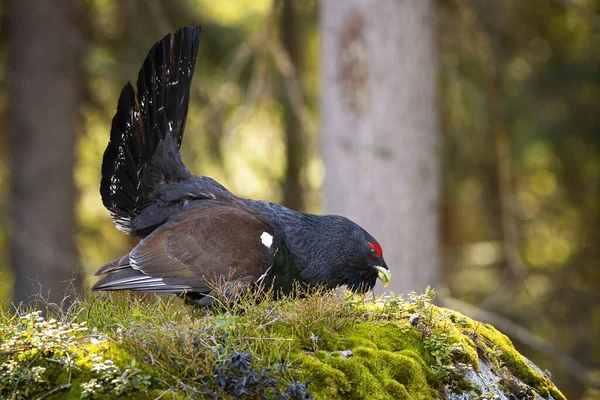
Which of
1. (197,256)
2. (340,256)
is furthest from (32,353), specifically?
(340,256)

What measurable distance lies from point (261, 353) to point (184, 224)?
1858 mm

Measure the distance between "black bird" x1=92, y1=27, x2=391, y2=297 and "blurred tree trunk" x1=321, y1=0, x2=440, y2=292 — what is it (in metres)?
2.13

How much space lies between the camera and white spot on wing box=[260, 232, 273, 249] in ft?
15.3

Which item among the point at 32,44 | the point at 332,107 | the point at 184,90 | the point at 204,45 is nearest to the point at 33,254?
the point at 32,44

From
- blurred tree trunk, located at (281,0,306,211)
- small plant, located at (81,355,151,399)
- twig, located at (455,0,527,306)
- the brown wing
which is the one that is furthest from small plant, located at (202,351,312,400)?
blurred tree trunk, located at (281,0,306,211)

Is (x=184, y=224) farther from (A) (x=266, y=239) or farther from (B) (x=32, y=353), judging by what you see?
(B) (x=32, y=353)

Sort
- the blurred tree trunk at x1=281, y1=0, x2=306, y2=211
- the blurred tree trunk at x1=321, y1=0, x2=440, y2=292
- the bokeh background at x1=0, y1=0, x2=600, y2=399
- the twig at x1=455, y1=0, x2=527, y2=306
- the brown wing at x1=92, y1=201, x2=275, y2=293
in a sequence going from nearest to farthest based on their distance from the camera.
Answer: the brown wing at x1=92, y1=201, x2=275, y2=293 < the blurred tree trunk at x1=321, y1=0, x2=440, y2=292 < the twig at x1=455, y1=0, x2=527, y2=306 < the bokeh background at x1=0, y1=0, x2=600, y2=399 < the blurred tree trunk at x1=281, y1=0, x2=306, y2=211

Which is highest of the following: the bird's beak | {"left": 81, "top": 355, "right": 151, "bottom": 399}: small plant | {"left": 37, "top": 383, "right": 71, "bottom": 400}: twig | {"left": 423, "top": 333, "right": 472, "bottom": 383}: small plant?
the bird's beak

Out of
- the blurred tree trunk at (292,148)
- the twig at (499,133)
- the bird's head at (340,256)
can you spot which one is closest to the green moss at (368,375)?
the bird's head at (340,256)

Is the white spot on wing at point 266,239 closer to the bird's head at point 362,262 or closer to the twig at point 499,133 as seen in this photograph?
the bird's head at point 362,262

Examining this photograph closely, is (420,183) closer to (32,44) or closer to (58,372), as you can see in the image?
(58,372)

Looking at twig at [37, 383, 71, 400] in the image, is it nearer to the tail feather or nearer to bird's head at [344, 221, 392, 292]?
bird's head at [344, 221, 392, 292]

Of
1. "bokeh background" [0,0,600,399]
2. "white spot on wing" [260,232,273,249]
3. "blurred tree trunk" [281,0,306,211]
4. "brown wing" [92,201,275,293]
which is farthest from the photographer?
"blurred tree trunk" [281,0,306,211]

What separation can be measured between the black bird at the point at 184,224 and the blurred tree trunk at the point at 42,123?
6.91 m
